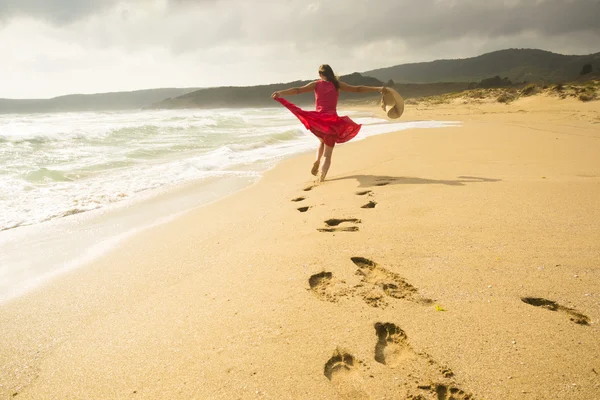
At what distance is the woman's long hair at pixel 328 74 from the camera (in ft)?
15.5

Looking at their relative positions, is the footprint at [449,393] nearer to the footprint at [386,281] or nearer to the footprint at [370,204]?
the footprint at [386,281]

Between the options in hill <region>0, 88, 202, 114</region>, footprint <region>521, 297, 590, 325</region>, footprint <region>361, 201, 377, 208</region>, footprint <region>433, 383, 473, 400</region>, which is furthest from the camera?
hill <region>0, 88, 202, 114</region>

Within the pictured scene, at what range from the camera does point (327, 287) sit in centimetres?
Result: 195

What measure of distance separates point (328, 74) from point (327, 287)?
11.7ft

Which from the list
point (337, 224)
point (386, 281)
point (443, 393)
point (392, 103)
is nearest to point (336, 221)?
point (337, 224)

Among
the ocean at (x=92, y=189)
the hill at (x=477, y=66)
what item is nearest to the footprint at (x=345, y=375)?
the ocean at (x=92, y=189)

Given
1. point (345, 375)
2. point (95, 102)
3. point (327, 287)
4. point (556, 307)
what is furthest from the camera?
point (95, 102)

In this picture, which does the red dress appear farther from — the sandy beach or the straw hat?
the sandy beach

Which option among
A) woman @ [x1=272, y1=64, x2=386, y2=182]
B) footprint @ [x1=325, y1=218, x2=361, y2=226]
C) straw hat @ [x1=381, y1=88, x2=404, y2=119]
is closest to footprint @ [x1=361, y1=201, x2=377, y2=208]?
footprint @ [x1=325, y1=218, x2=361, y2=226]

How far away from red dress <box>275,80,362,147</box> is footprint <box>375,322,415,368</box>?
3.49m

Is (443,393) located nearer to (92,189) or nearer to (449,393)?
(449,393)

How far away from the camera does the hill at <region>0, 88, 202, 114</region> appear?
81.7m

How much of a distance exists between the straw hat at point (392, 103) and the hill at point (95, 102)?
279ft

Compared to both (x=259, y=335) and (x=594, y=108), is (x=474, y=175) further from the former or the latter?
(x=594, y=108)
